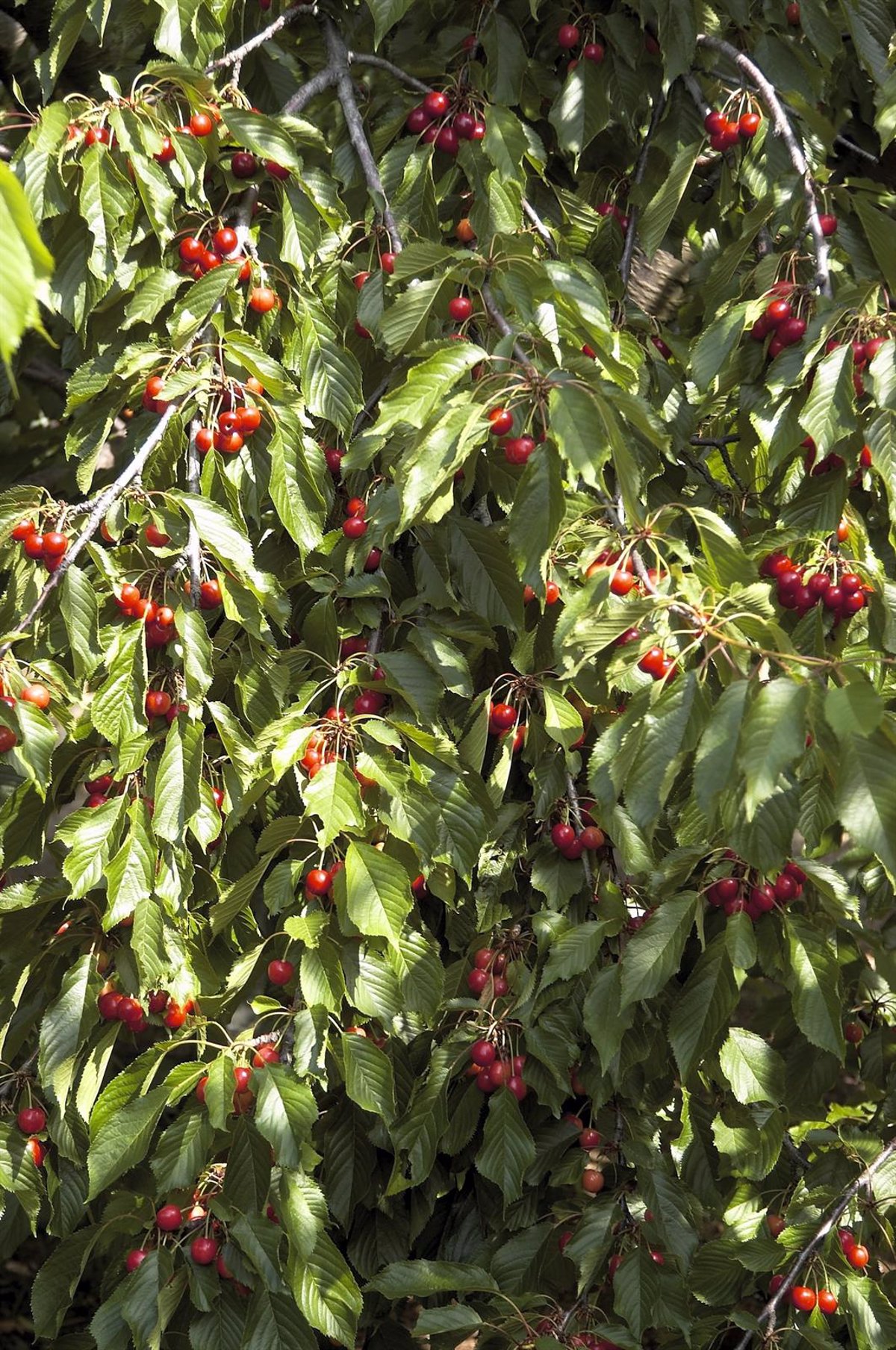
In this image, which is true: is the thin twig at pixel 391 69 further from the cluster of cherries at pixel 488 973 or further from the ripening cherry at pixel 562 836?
the cluster of cherries at pixel 488 973

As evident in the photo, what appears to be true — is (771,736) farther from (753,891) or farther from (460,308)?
(460,308)

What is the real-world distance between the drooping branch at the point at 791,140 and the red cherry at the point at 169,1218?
5.81ft

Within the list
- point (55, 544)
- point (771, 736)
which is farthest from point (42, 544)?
point (771, 736)

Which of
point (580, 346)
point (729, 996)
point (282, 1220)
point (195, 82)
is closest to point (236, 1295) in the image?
point (282, 1220)

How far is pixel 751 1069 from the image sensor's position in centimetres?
209

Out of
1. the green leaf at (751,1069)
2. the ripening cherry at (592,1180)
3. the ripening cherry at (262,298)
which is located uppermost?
the ripening cherry at (262,298)

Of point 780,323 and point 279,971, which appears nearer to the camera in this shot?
point 279,971

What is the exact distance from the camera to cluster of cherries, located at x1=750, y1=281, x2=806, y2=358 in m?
2.18

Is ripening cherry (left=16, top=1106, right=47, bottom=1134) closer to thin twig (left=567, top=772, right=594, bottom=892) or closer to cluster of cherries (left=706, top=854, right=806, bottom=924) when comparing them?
thin twig (left=567, top=772, right=594, bottom=892)

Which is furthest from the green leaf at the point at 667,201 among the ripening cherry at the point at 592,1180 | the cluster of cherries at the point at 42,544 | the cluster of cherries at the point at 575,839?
the ripening cherry at the point at 592,1180

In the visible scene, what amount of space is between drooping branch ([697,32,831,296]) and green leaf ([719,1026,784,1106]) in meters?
1.23

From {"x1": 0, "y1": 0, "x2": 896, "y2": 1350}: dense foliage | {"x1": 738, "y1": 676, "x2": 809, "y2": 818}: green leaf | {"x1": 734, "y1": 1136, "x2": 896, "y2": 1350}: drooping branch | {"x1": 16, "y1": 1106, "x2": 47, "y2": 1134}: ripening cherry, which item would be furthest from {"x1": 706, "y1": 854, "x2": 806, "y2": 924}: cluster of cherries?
{"x1": 16, "y1": 1106, "x2": 47, "y2": 1134}: ripening cherry

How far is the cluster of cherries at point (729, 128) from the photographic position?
2.46m

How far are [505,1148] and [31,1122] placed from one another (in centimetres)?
77
